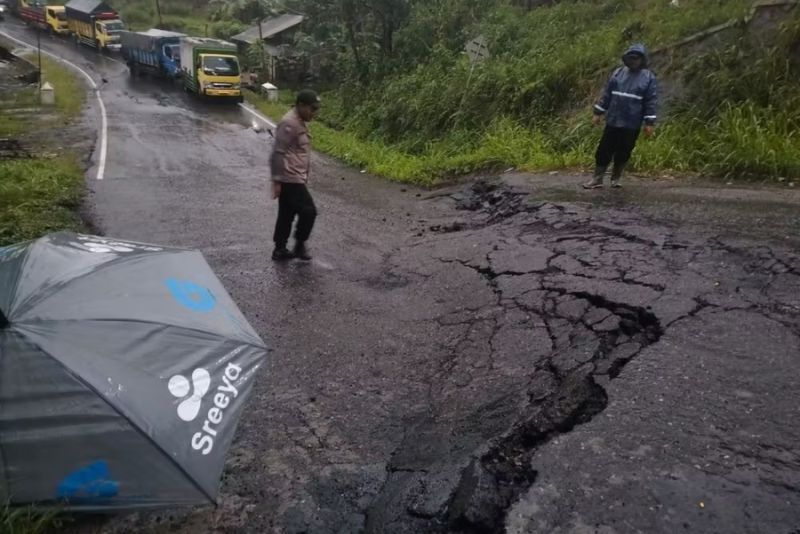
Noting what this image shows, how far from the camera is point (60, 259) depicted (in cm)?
313

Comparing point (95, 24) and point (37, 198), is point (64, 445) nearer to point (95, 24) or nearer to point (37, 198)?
point (37, 198)

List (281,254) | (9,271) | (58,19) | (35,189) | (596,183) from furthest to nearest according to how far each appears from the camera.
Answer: (58,19)
(35,189)
(596,183)
(281,254)
(9,271)

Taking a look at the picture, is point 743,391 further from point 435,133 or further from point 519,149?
point 435,133

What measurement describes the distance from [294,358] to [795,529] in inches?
132

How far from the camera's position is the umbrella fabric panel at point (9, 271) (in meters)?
2.74

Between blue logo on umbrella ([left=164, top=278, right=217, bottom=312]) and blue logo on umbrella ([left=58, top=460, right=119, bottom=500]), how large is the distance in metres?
0.88

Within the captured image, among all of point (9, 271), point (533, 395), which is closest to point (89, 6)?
point (9, 271)

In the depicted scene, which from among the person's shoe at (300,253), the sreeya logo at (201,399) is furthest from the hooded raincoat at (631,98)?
the sreeya logo at (201,399)

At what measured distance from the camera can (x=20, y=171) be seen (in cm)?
1036

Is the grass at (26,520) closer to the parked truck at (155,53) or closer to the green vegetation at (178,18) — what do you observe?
the parked truck at (155,53)

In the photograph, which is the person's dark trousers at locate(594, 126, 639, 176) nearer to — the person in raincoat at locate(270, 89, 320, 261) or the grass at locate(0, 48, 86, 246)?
the person in raincoat at locate(270, 89, 320, 261)

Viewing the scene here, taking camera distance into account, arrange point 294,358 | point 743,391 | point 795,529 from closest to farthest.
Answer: point 795,529, point 743,391, point 294,358

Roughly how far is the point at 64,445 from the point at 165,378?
46 centimetres

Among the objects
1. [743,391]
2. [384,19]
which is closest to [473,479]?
[743,391]
